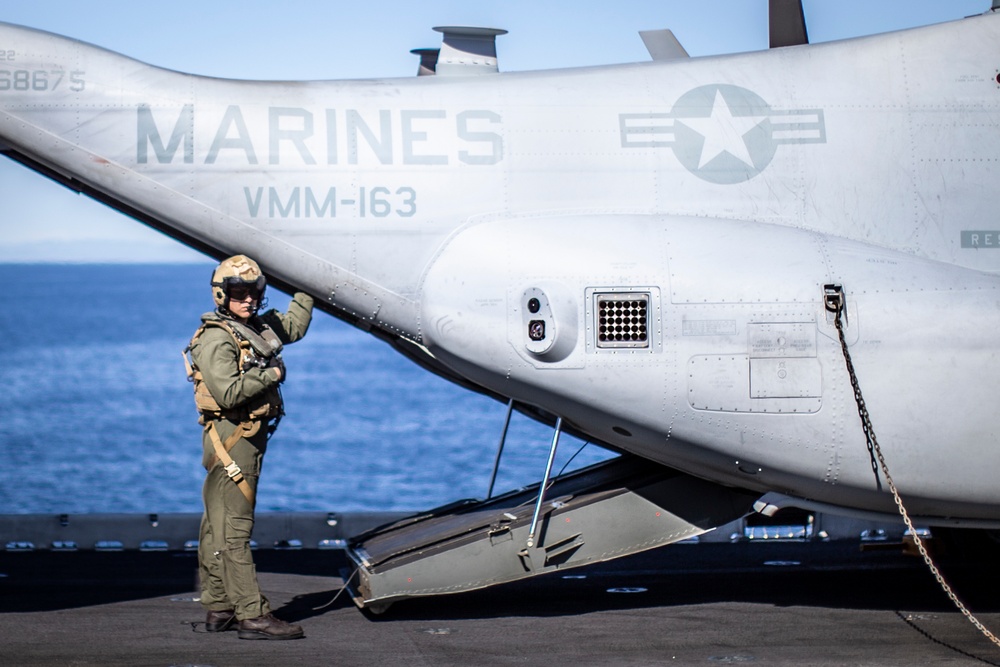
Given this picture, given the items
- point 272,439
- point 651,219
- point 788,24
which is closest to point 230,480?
point 651,219

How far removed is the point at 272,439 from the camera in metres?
65.8

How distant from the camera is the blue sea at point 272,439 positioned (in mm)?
46938

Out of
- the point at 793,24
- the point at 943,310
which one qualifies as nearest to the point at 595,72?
the point at 793,24

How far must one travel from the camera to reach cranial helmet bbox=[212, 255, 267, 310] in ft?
24.1

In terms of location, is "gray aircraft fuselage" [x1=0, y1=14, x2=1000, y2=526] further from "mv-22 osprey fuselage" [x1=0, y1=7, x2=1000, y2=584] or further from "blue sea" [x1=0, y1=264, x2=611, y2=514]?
"blue sea" [x1=0, y1=264, x2=611, y2=514]

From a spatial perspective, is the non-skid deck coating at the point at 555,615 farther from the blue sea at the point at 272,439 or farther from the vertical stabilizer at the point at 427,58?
the blue sea at the point at 272,439

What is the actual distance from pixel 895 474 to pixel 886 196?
1.88 metres

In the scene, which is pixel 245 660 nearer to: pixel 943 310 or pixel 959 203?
pixel 943 310

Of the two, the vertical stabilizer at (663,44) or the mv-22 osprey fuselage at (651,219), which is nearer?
the mv-22 osprey fuselage at (651,219)

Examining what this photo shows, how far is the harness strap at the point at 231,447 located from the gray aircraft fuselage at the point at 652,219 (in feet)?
3.55

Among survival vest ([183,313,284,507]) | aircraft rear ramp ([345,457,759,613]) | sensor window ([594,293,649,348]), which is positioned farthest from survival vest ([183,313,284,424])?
sensor window ([594,293,649,348])

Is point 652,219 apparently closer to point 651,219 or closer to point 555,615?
point 651,219

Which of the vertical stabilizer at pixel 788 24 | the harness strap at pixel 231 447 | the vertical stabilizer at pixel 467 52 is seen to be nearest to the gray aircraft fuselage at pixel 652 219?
the vertical stabilizer at pixel 467 52

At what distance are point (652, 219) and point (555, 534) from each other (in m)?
2.16
